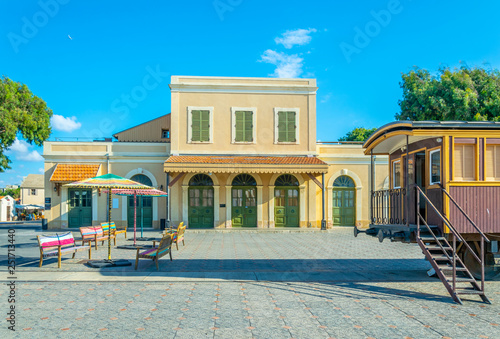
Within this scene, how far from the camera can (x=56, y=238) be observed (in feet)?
32.1

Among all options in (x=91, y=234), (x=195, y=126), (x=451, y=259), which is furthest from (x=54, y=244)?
(x=195, y=126)

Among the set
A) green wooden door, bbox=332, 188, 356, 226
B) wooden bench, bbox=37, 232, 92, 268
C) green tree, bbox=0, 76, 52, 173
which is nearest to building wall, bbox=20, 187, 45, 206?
green tree, bbox=0, 76, 52, 173

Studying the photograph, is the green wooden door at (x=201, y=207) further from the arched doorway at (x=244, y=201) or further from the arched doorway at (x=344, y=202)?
the arched doorway at (x=344, y=202)

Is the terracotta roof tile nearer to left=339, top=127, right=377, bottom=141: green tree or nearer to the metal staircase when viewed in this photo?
the metal staircase

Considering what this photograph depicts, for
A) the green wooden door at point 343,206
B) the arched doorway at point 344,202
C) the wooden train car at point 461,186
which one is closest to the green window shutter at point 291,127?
the arched doorway at point 344,202

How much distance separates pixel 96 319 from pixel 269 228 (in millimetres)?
15585

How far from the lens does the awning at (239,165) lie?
19109 mm

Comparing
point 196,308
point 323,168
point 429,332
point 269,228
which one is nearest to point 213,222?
point 269,228

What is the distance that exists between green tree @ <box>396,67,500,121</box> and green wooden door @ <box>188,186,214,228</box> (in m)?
13.3

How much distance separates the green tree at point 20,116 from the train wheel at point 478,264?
26.2 meters

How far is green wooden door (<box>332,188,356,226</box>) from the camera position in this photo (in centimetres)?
2205

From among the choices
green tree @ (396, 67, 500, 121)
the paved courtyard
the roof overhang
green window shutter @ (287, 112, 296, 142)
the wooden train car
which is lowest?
the paved courtyard

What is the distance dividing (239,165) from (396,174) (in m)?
10.1

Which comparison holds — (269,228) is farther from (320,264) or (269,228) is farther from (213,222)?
(320,264)
